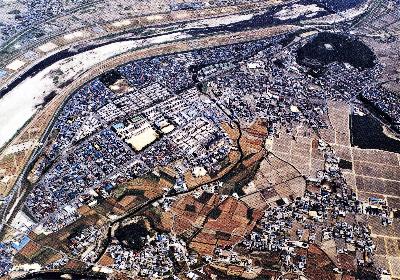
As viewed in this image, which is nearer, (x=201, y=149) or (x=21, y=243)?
(x=21, y=243)

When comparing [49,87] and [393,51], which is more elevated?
[393,51]

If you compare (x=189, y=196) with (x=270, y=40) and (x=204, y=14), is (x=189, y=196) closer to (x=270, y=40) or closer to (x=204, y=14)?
(x=270, y=40)

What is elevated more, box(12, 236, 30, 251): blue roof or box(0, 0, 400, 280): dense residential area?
box(0, 0, 400, 280): dense residential area

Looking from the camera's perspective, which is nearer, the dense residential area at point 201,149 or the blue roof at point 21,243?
the blue roof at point 21,243

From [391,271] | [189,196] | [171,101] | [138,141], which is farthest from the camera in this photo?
[171,101]

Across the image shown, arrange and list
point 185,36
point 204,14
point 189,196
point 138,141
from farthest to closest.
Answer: point 204,14 < point 185,36 < point 138,141 < point 189,196

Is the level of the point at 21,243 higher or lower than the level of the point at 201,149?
lower

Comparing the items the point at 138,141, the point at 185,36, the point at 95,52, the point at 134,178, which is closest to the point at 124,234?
Result: the point at 134,178

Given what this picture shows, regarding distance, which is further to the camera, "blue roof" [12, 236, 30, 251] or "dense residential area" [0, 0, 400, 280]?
"dense residential area" [0, 0, 400, 280]

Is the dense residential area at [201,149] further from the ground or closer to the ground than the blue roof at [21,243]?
further from the ground

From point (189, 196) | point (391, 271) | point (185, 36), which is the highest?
point (185, 36)

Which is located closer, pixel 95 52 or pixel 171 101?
pixel 171 101
